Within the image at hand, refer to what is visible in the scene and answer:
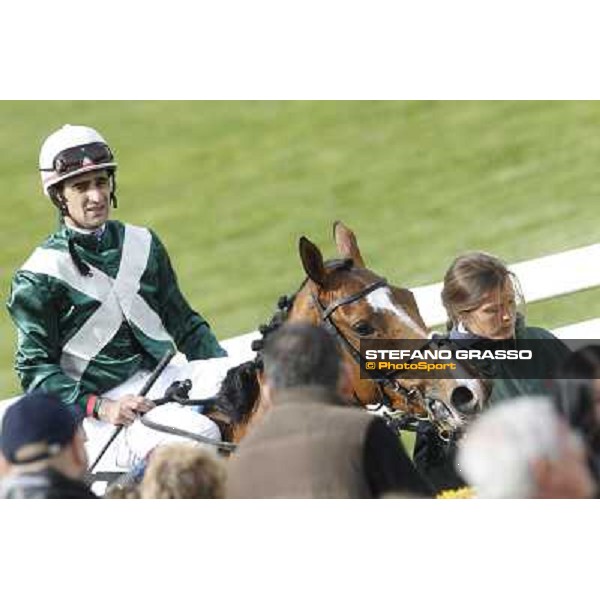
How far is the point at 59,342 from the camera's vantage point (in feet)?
26.9

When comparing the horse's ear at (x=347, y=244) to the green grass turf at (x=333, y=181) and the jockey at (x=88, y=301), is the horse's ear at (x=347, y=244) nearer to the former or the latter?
the green grass turf at (x=333, y=181)

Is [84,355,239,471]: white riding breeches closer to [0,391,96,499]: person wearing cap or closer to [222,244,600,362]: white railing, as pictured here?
[222,244,600,362]: white railing

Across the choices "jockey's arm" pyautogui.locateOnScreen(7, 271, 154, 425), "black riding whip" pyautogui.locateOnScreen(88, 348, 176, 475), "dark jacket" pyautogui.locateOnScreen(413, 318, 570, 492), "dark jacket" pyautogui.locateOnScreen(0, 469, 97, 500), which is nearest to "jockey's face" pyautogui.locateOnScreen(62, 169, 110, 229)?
"jockey's arm" pyautogui.locateOnScreen(7, 271, 154, 425)

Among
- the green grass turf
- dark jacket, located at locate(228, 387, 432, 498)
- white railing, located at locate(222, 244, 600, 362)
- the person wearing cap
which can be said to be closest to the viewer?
dark jacket, located at locate(228, 387, 432, 498)

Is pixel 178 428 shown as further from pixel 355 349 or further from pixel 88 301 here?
pixel 355 349

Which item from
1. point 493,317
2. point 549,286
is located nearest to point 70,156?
point 493,317

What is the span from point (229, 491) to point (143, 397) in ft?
4.19

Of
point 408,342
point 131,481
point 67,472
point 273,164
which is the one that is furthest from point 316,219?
point 67,472

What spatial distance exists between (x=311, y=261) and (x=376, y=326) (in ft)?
1.26

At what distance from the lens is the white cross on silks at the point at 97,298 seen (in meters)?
8.18

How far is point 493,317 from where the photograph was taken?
8.28 m

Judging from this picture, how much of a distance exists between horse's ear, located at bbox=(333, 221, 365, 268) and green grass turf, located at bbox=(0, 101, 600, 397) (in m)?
0.11

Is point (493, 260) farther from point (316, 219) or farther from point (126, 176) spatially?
point (126, 176)

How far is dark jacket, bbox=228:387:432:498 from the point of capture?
674cm
